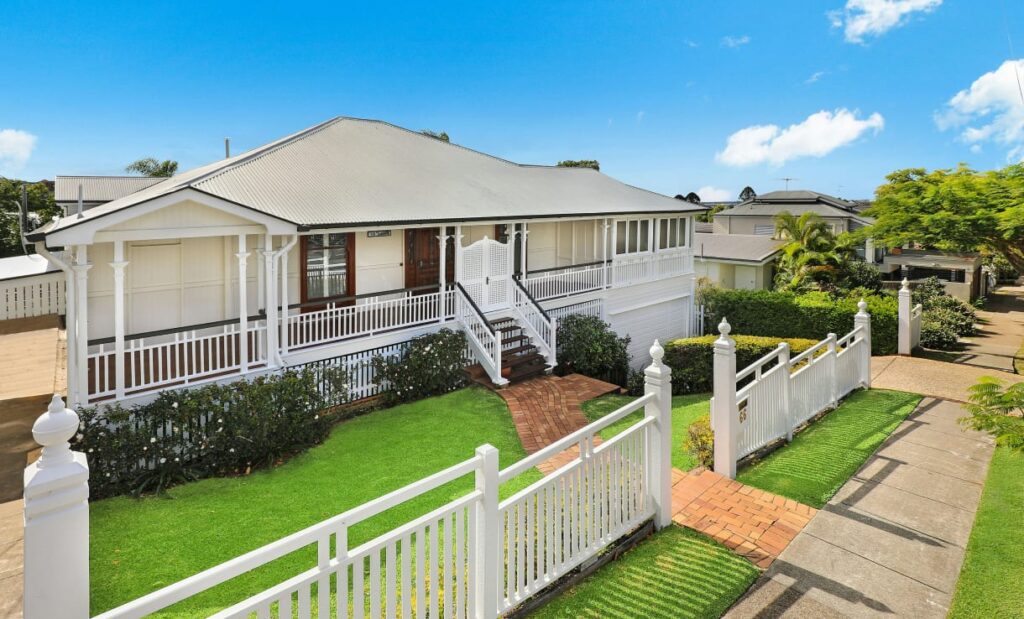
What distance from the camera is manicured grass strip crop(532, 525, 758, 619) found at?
177 inches

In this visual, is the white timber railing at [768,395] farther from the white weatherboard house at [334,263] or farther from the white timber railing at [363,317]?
the white timber railing at [363,317]

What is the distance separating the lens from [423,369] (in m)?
12.2

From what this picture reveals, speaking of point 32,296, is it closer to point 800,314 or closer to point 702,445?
point 702,445

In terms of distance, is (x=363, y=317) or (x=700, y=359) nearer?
(x=363, y=317)

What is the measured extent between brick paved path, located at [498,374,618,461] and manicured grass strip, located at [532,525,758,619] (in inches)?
171

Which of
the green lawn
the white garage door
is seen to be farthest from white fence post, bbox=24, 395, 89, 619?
the white garage door

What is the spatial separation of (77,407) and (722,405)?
9.12 m

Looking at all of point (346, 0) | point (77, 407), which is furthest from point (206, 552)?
point (346, 0)

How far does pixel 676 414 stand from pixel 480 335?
498 centimetres

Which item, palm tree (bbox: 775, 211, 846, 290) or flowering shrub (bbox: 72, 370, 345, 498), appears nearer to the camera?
flowering shrub (bbox: 72, 370, 345, 498)

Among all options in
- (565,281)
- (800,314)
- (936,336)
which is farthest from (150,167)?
(936,336)

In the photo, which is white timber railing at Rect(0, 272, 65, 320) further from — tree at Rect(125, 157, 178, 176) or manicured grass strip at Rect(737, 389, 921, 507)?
manicured grass strip at Rect(737, 389, 921, 507)

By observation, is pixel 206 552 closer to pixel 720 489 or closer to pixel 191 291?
pixel 720 489

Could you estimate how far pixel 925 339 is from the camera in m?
17.2
